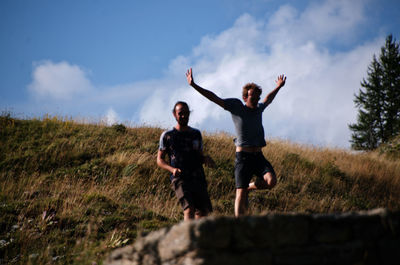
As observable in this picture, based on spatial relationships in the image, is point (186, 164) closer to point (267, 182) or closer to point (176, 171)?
point (176, 171)

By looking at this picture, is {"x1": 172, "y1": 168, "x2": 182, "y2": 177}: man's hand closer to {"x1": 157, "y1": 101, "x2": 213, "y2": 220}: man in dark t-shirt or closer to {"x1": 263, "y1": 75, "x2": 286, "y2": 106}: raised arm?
{"x1": 157, "y1": 101, "x2": 213, "y2": 220}: man in dark t-shirt

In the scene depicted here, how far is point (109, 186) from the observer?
321 inches

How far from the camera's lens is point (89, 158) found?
10.2 meters

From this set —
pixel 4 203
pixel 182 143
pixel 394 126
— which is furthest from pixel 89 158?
pixel 394 126

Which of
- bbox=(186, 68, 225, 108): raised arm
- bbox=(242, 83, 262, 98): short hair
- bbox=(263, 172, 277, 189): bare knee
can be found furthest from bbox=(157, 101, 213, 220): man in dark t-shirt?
bbox=(242, 83, 262, 98): short hair

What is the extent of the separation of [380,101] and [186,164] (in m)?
25.7

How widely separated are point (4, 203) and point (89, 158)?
148 inches

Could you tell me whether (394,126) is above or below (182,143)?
above

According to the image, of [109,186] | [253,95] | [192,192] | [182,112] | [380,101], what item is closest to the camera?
[192,192]

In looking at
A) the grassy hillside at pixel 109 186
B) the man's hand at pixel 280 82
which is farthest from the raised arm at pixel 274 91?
the grassy hillside at pixel 109 186

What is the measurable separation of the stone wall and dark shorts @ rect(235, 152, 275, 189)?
180cm

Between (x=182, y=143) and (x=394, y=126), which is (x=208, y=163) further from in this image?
(x=394, y=126)

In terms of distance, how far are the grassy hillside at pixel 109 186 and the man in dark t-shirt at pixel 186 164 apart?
0.75m

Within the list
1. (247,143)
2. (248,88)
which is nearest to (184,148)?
(247,143)
